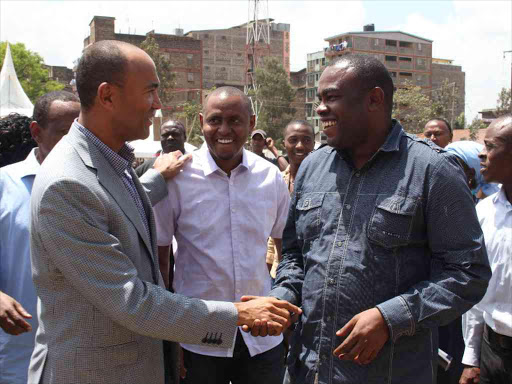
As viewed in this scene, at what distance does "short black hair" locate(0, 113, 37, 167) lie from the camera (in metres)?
4.07

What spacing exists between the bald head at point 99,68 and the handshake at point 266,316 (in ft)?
3.83

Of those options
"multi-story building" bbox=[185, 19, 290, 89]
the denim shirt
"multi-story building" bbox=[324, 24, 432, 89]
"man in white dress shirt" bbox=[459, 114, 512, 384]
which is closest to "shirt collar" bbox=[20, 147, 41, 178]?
the denim shirt

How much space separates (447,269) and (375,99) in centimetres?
82

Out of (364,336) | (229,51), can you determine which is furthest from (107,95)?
(229,51)

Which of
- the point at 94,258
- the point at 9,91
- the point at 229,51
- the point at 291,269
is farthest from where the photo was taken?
the point at 229,51

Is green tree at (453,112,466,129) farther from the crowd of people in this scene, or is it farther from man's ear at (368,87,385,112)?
man's ear at (368,87,385,112)

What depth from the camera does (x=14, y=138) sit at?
4098 millimetres

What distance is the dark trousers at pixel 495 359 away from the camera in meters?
3.26

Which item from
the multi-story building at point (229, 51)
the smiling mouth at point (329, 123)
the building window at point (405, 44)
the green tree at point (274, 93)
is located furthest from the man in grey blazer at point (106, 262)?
the building window at point (405, 44)

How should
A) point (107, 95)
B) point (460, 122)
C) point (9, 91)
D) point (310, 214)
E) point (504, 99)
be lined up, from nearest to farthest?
point (107, 95) < point (310, 214) < point (9, 91) < point (504, 99) < point (460, 122)

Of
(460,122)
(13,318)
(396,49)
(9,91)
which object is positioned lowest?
(13,318)

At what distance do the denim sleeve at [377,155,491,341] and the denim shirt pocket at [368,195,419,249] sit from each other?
81mm

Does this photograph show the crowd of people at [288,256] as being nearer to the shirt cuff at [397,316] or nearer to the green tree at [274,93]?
the shirt cuff at [397,316]

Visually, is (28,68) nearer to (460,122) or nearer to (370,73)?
(460,122)
